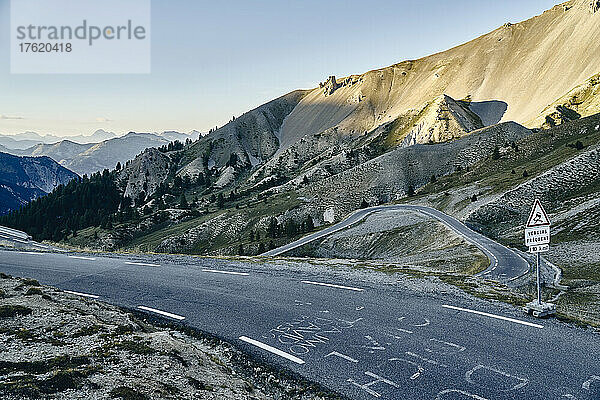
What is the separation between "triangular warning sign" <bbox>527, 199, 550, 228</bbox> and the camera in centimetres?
1338

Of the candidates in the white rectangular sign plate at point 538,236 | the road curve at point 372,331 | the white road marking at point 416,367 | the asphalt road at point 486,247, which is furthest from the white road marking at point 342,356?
the asphalt road at point 486,247

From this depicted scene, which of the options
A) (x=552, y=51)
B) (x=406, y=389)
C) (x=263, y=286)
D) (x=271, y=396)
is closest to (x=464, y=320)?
(x=406, y=389)

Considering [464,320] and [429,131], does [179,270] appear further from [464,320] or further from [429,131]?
[429,131]

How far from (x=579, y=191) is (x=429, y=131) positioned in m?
102

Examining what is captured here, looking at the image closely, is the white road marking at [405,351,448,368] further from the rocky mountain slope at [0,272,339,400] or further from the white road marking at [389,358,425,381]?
the rocky mountain slope at [0,272,339,400]

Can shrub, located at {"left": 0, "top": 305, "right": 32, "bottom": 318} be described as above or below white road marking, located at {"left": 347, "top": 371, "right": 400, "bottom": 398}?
above

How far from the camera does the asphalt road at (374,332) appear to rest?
8398mm

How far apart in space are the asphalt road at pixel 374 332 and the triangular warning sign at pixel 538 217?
314cm

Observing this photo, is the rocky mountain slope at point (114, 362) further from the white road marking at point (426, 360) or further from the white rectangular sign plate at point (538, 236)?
the white rectangular sign plate at point (538, 236)

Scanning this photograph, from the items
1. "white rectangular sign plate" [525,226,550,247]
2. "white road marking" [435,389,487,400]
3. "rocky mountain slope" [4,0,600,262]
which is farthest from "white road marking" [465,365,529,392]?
"rocky mountain slope" [4,0,600,262]

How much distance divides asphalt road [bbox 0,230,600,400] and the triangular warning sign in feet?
10.3

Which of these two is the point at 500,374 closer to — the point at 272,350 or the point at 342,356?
the point at 342,356

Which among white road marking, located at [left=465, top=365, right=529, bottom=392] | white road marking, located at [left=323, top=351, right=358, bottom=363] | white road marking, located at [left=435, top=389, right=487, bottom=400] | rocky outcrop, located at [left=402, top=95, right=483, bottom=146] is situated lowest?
white road marking, located at [left=435, top=389, right=487, bottom=400]

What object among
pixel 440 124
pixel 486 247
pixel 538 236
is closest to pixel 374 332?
pixel 538 236
